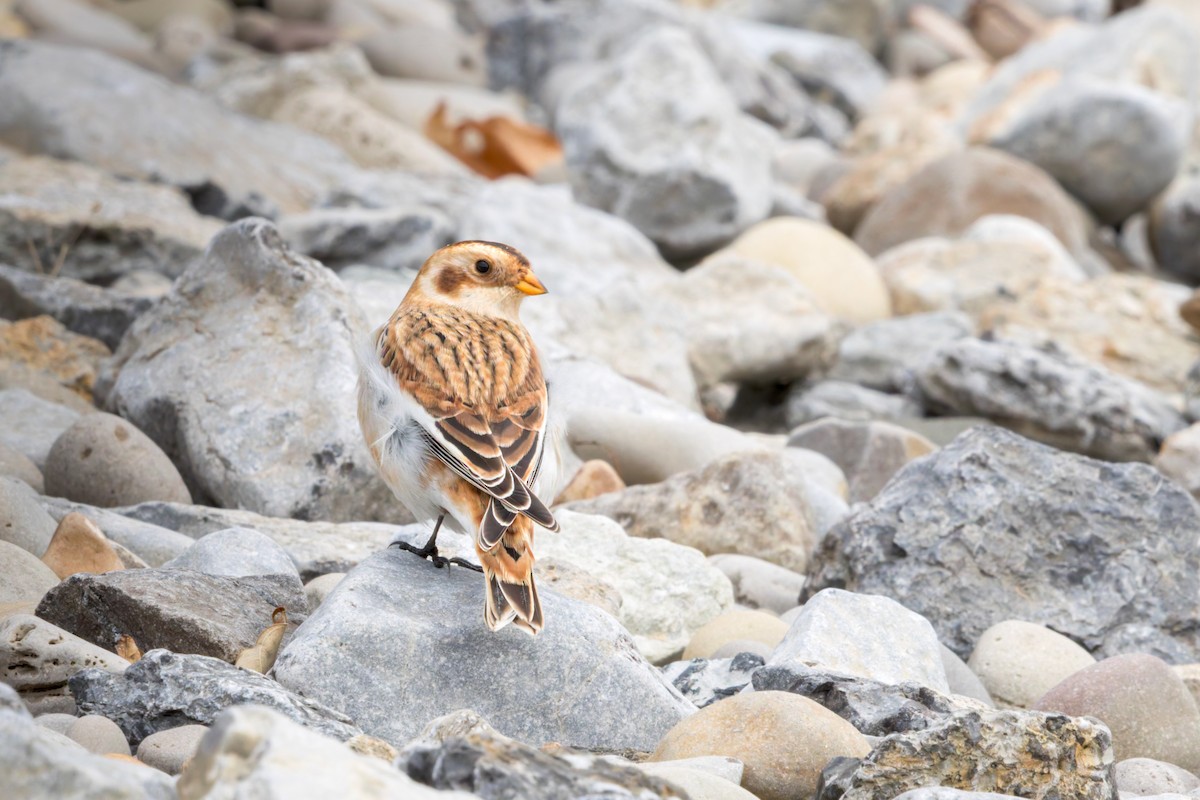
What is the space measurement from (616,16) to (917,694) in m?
17.4

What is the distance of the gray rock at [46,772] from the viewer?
2555mm

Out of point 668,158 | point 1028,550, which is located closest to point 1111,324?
point 668,158

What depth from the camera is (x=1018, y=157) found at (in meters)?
15.4

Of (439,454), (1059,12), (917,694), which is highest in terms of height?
(439,454)

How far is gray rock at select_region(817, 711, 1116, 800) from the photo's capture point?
3.41 meters

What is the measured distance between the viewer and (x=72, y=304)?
7781 mm

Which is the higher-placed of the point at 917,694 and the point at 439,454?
the point at 439,454

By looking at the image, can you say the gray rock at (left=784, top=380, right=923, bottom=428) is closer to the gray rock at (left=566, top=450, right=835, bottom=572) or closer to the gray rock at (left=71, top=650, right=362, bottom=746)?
the gray rock at (left=566, top=450, right=835, bottom=572)

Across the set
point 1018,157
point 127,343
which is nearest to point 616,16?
point 1018,157

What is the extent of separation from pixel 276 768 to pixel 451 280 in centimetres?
278

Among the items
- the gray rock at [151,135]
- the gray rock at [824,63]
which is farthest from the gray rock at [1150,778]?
the gray rock at [824,63]

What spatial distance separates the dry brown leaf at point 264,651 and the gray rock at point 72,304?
153 inches

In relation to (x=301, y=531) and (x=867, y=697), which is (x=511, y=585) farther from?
(x=301, y=531)

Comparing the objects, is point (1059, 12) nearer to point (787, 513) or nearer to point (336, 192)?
point (336, 192)
